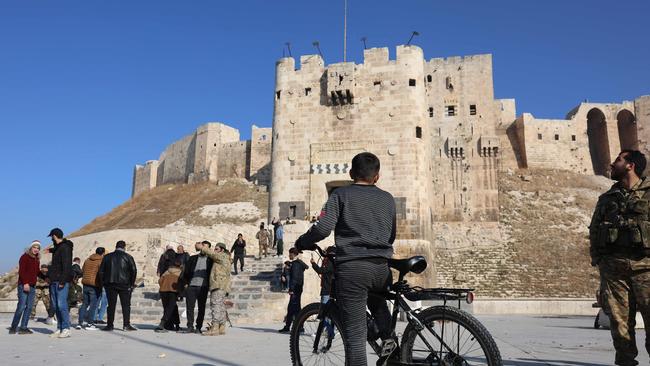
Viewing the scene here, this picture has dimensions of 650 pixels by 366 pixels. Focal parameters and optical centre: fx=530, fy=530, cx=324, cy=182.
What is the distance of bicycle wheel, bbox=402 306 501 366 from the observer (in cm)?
304

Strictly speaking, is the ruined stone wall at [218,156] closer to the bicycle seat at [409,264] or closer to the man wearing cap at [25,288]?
the man wearing cap at [25,288]

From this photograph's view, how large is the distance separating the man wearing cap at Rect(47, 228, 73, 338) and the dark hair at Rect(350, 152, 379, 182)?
5663 millimetres

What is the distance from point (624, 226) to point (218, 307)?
6010 mm

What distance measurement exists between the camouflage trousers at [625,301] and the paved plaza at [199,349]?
84cm

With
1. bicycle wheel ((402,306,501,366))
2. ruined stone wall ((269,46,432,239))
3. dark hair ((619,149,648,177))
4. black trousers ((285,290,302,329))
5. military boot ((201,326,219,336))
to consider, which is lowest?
military boot ((201,326,219,336))

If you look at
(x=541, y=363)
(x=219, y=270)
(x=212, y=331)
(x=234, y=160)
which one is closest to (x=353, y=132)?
(x=219, y=270)

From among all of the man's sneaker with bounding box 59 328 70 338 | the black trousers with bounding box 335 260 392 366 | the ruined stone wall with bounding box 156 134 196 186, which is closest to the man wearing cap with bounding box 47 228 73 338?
the man's sneaker with bounding box 59 328 70 338

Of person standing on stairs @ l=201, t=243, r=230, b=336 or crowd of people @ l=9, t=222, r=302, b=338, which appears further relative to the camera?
person standing on stairs @ l=201, t=243, r=230, b=336

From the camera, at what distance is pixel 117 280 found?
8.86m

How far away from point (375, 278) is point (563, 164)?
47.4 m

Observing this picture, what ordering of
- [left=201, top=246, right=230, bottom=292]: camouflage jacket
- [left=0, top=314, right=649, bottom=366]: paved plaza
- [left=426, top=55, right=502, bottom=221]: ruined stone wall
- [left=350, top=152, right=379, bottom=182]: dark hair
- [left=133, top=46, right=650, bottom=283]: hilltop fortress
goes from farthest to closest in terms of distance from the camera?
1. [left=426, top=55, right=502, bottom=221]: ruined stone wall
2. [left=133, top=46, right=650, bottom=283]: hilltop fortress
3. [left=201, top=246, right=230, bottom=292]: camouflage jacket
4. [left=0, top=314, right=649, bottom=366]: paved plaza
5. [left=350, top=152, right=379, bottom=182]: dark hair

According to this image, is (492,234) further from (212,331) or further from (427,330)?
(427,330)

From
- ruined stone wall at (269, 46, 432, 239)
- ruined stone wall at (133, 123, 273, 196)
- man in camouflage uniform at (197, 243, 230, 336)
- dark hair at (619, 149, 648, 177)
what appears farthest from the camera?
ruined stone wall at (133, 123, 273, 196)

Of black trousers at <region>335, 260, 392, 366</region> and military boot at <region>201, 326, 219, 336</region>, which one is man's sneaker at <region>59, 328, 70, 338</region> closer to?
military boot at <region>201, 326, 219, 336</region>
